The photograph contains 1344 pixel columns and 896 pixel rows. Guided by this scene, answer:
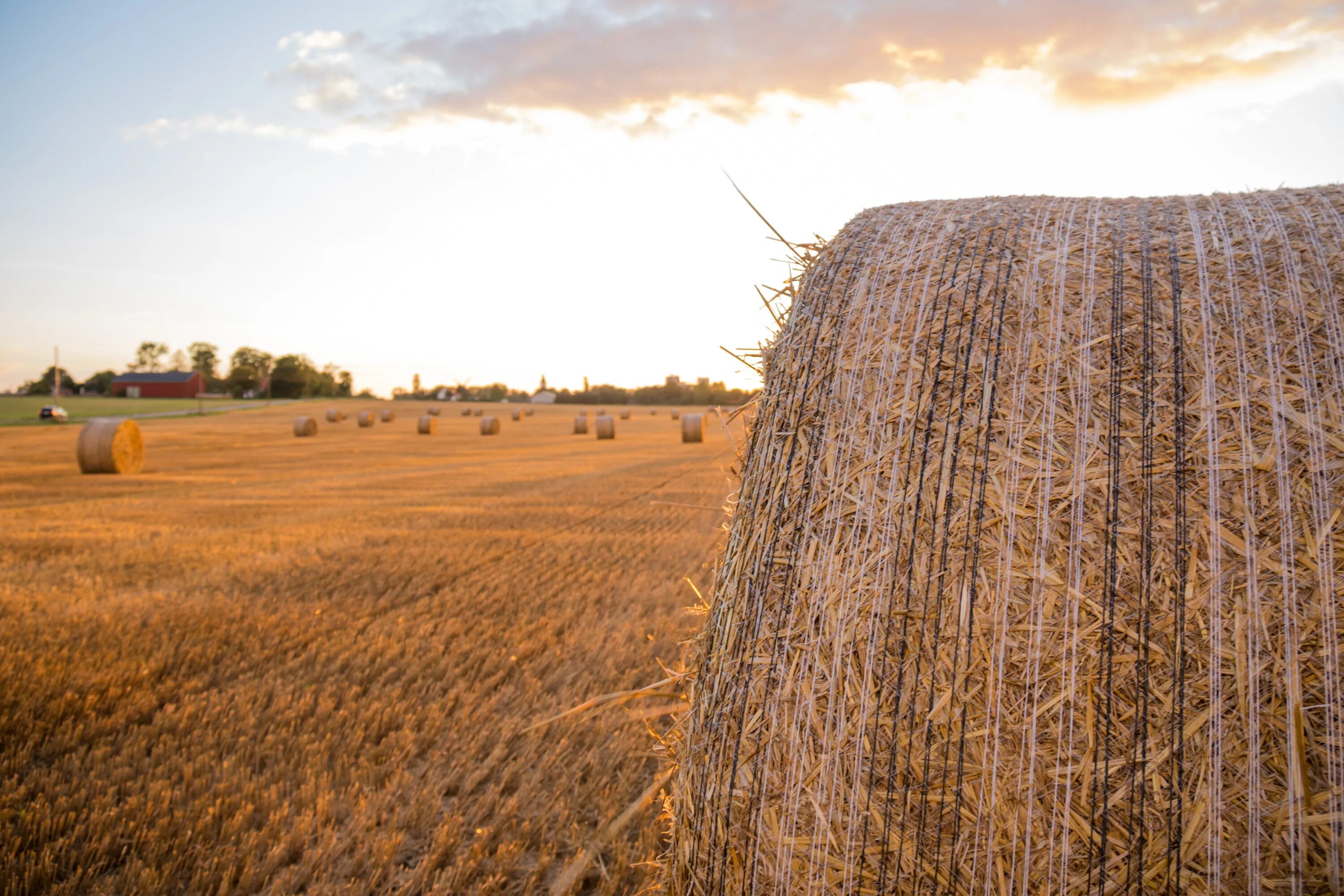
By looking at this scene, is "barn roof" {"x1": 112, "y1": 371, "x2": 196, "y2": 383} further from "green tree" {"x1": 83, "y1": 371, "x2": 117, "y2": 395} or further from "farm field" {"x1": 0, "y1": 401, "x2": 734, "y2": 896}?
"farm field" {"x1": 0, "y1": 401, "x2": 734, "y2": 896}

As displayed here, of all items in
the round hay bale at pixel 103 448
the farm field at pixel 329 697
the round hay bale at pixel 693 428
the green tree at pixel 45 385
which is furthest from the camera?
the green tree at pixel 45 385

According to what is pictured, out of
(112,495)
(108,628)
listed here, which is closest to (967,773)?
(108,628)

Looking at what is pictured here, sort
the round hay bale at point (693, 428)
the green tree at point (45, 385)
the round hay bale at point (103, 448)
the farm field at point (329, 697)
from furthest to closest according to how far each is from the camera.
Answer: the green tree at point (45, 385) < the round hay bale at point (693, 428) < the round hay bale at point (103, 448) < the farm field at point (329, 697)

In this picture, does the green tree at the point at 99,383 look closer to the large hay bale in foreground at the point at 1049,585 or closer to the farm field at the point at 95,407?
the farm field at the point at 95,407

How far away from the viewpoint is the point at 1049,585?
1847 millimetres

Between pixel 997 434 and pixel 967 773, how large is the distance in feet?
2.97

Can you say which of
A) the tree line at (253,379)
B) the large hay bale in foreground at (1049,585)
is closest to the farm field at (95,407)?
the tree line at (253,379)

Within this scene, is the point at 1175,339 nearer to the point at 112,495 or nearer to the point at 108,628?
the point at 108,628

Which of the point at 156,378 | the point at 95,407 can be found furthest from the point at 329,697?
the point at 156,378

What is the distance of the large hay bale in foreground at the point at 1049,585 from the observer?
1649mm

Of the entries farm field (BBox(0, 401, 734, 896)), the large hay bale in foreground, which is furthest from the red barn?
the large hay bale in foreground

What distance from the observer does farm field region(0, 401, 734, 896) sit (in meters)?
2.69

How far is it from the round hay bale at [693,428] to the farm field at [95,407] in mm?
36470

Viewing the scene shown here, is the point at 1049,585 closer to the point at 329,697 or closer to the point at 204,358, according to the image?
the point at 329,697
